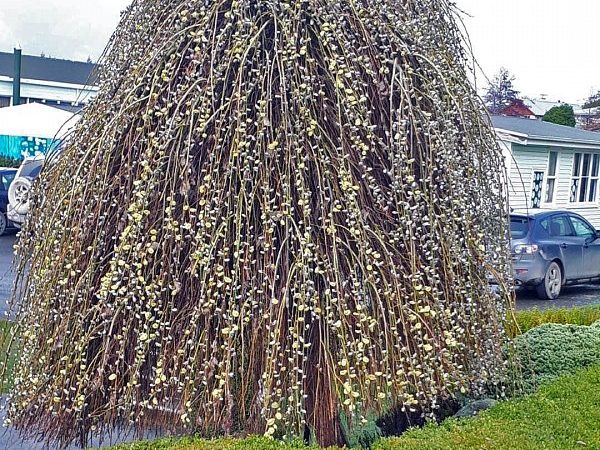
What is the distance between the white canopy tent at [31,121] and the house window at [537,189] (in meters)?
11.3

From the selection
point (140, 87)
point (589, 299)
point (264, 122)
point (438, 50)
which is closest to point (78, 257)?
point (140, 87)

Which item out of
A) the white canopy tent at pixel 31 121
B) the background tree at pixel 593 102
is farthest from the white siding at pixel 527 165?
the background tree at pixel 593 102

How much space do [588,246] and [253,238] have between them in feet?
33.1

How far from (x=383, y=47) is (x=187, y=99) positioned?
3.11 feet

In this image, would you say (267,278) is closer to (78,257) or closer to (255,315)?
(255,315)

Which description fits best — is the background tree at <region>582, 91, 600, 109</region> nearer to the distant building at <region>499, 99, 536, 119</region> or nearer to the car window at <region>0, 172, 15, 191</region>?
the distant building at <region>499, 99, 536, 119</region>

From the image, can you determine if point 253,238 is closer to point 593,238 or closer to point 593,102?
point 593,238

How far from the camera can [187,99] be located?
10.6 feet

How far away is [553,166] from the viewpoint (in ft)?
61.7

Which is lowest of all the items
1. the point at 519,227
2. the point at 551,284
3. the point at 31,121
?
the point at 551,284

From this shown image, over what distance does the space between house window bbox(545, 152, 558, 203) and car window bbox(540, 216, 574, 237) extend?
7.07m

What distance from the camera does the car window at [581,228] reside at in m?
12.1

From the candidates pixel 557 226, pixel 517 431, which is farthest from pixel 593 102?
pixel 517 431

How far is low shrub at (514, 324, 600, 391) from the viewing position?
4566mm
